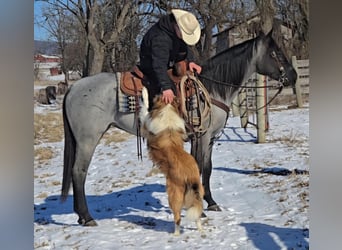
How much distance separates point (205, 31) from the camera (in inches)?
74.0

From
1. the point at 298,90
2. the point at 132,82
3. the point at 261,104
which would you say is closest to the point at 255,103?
the point at 261,104

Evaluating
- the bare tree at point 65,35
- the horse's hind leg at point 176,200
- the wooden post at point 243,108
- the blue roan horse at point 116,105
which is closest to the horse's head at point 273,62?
the blue roan horse at point 116,105

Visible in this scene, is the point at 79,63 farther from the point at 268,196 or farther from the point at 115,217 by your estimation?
the point at 268,196

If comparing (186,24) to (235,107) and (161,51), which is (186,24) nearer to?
(161,51)

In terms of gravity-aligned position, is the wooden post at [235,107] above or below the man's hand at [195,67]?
below

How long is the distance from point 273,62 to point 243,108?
0.74 feet

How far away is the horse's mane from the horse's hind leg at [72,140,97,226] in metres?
0.58

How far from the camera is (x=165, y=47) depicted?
5.97 feet

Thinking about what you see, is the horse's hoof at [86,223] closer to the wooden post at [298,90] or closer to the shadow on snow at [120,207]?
the shadow on snow at [120,207]

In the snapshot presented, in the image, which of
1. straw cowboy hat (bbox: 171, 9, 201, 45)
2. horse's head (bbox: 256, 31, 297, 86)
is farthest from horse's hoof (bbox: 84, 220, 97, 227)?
horse's head (bbox: 256, 31, 297, 86)

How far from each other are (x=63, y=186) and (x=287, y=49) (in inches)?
42.5

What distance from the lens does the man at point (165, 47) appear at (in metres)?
1.83

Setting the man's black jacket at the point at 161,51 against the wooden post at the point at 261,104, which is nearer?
the man's black jacket at the point at 161,51
